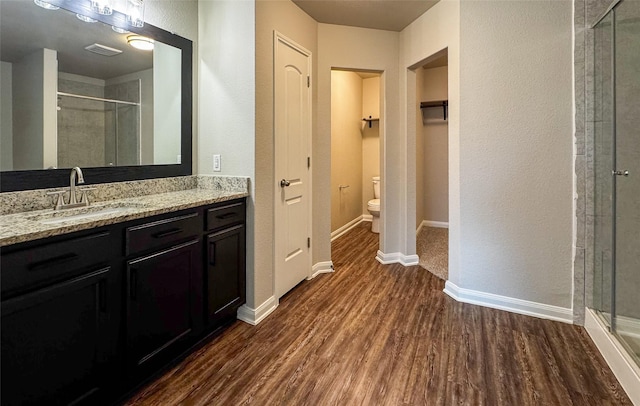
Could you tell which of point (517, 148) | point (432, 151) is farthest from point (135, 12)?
point (432, 151)

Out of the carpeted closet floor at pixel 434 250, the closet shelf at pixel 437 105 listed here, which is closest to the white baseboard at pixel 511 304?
the carpeted closet floor at pixel 434 250

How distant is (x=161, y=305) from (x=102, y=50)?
151 centimetres

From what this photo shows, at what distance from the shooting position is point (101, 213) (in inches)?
72.1

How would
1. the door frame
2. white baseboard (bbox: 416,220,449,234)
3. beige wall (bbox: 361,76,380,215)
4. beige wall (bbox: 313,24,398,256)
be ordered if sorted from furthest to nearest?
beige wall (bbox: 361,76,380,215) → white baseboard (bbox: 416,220,449,234) → beige wall (bbox: 313,24,398,256) → the door frame

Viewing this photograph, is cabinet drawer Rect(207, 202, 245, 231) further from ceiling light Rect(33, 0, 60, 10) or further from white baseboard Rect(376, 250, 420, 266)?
white baseboard Rect(376, 250, 420, 266)

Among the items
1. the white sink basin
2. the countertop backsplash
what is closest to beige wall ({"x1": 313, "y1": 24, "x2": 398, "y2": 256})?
the countertop backsplash

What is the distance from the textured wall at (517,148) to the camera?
2.38 meters

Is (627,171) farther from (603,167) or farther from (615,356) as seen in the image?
(615,356)

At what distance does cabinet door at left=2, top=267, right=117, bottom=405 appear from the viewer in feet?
3.91

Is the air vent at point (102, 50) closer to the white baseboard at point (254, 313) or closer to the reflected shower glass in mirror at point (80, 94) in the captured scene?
the reflected shower glass in mirror at point (80, 94)

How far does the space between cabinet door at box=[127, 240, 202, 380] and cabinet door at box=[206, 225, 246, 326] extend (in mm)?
95

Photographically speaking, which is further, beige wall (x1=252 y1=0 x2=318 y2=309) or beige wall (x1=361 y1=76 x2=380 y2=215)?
beige wall (x1=361 y1=76 x2=380 y2=215)

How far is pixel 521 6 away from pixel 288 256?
2.51 meters

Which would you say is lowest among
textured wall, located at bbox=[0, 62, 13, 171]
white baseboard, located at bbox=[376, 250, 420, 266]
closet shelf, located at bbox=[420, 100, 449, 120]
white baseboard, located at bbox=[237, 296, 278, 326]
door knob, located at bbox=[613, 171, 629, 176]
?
white baseboard, located at bbox=[237, 296, 278, 326]
